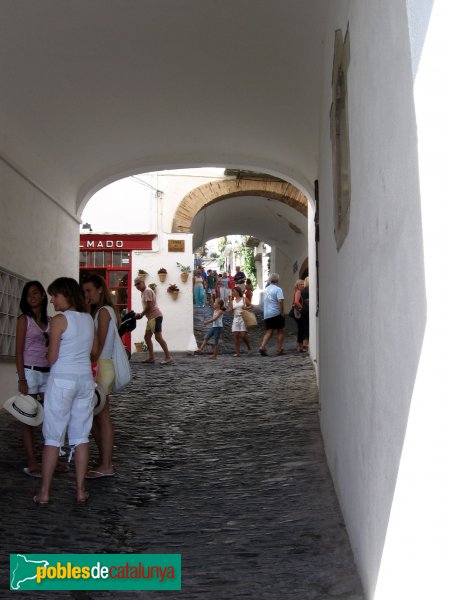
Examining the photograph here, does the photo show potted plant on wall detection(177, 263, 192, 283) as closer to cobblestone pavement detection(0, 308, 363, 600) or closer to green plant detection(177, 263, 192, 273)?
green plant detection(177, 263, 192, 273)

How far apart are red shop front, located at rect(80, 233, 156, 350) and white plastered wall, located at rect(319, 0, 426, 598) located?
44.6ft

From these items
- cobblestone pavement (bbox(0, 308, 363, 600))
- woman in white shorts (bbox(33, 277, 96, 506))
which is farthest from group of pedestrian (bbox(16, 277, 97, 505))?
cobblestone pavement (bbox(0, 308, 363, 600))

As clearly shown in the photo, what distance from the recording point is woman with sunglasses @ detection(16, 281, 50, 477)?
5.39 m

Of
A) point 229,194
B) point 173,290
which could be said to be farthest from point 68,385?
point 229,194

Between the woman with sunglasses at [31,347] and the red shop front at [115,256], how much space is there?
38.5 ft

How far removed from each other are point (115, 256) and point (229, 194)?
3.30 metres

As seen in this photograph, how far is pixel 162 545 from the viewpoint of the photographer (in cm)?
396

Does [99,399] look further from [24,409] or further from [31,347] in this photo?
[31,347]

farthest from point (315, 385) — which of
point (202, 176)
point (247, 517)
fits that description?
point (202, 176)

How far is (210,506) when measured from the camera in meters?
4.66

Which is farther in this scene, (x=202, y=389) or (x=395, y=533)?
(x=202, y=389)

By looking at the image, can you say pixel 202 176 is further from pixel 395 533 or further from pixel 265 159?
pixel 395 533

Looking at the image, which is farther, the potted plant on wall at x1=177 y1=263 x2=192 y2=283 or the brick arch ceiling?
the brick arch ceiling

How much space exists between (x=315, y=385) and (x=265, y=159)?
3146mm
